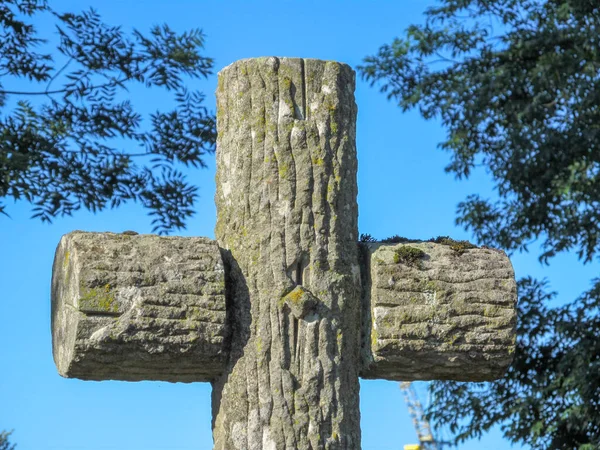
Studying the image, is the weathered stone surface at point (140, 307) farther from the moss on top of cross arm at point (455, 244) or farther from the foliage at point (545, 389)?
the foliage at point (545, 389)

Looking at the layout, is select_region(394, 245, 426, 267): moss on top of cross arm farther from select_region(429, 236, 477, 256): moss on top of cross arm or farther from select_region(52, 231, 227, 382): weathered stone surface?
select_region(52, 231, 227, 382): weathered stone surface

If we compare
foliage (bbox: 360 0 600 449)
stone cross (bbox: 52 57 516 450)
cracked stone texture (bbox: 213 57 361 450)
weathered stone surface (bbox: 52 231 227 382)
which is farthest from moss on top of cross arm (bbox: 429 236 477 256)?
foliage (bbox: 360 0 600 449)

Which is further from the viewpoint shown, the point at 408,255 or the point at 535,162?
the point at 535,162

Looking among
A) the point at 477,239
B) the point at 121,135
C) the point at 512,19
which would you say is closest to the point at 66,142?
the point at 121,135

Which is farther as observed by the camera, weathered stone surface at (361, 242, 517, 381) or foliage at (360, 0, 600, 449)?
foliage at (360, 0, 600, 449)

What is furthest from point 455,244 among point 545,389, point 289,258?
point 545,389

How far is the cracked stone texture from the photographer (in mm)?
4289

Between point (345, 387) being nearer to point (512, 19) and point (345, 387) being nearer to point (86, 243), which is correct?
point (86, 243)

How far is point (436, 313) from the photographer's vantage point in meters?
4.51

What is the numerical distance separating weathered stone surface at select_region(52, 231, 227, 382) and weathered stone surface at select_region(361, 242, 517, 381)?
642 mm

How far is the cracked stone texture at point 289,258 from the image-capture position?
169 inches

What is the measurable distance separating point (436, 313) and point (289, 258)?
0.65 m

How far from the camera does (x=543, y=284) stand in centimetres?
1361

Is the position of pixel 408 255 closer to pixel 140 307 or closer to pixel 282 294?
pixel 282 294
